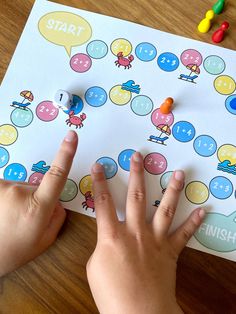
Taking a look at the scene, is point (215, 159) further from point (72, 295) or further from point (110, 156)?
point (72, 295)

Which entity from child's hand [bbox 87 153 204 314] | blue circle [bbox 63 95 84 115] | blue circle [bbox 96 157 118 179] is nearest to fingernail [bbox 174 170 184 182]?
child's hand [bbox 87 153 204 314]

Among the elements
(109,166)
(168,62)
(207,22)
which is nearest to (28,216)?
(109,166)

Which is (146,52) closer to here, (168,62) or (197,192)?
(168,62)

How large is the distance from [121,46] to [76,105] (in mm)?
146

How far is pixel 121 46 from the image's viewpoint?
27.0 inches

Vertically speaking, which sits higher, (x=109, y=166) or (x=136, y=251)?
(x=109, y=166)

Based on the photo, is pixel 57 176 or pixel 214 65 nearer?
pixel 57 176

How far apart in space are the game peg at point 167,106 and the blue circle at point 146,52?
0.33 feet

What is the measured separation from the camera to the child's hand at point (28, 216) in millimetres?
562

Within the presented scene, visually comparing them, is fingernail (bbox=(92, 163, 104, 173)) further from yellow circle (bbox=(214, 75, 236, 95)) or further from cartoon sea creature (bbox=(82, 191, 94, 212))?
yellow circle (bbox=(214, 75, 236, 95))

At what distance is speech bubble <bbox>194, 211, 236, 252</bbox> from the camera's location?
604 millimetres

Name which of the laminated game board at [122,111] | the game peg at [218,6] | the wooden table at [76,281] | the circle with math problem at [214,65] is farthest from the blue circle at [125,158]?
the game peg at [218,6]

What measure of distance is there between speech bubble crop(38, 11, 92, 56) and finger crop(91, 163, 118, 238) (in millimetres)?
252

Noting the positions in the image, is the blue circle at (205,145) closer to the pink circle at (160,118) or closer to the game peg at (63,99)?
the pink circle at (160,118)
